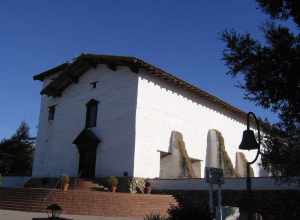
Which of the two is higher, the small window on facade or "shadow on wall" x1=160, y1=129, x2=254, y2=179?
the small window on facade

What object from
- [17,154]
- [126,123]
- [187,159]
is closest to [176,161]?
[187,159]

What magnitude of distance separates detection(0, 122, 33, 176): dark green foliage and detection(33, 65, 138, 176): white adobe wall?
7850mm

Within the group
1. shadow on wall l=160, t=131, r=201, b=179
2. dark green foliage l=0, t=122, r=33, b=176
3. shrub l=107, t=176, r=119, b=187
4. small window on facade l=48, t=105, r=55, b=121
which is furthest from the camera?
dark green foliage l=0, t=122, r=33, b=176

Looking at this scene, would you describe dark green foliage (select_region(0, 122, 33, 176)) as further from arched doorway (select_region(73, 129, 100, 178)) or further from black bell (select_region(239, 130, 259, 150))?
black bell (select_region(239, 130, 259, 150))

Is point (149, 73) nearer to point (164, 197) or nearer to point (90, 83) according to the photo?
point (90, 83)

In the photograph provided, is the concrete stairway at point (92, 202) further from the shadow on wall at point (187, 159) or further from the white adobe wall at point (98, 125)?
the shadow on wall at point (187, 159)

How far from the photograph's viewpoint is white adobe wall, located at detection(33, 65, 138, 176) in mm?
24000

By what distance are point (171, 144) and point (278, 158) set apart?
13715 mm

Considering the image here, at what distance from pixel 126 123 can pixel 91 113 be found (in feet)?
13.5

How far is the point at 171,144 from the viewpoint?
84.3 ft

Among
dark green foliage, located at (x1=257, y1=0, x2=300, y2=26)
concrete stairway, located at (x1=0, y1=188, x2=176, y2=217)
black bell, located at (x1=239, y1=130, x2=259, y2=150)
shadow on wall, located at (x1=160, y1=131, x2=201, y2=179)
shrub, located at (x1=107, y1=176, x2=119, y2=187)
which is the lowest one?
concrete stairway, located at (x1=0, y1=188, x2=176, y2=217)

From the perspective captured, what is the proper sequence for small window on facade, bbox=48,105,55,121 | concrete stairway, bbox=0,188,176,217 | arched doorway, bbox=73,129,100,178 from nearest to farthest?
concrete stairway, bbox=0,188,176,217, arched doorway, bbox=73,129,100,178, small window on facade, bbox=48,105,55,121

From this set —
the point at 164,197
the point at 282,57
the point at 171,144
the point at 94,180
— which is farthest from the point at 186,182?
the point at 282,57

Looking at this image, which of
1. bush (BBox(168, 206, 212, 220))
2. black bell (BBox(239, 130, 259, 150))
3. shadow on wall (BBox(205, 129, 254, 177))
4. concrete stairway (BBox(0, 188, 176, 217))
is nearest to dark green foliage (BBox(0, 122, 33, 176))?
concrete stairway (BBox(0, 188, 176, 217))
